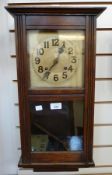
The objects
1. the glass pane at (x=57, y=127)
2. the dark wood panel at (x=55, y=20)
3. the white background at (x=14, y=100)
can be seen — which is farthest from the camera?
the white background at (x=14, y=100)

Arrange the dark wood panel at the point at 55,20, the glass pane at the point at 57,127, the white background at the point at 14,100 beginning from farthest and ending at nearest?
1. the white background at the point at 14,100
2. the glass pane at the point at 57,127
3. the dark wood panel at the point at 55,20

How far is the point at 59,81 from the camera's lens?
952mm

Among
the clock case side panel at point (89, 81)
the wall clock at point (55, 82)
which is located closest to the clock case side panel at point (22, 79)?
the wall clock at point (55, 82)

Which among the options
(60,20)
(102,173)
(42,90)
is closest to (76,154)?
(42,90)

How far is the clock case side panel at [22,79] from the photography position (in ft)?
2.91

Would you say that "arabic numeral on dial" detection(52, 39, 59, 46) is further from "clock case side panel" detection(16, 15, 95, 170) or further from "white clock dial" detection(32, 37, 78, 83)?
"clock case side panel" detection(16, 15, 95, 170)

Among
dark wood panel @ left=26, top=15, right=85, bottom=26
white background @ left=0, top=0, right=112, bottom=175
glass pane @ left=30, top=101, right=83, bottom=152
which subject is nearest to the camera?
dark wood panel @ left=26, top=15, right=85, bottom=26

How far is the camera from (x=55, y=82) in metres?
0.95

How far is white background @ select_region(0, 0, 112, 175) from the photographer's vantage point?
118 centimetres

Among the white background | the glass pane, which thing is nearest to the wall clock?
the glass pane

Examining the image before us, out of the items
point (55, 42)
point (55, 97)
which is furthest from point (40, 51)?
point (55, 97)

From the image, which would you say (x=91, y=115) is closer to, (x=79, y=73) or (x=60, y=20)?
(x=79, y=73)

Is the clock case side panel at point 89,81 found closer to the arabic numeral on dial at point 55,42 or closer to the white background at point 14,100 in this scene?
the arabic numeral on dial at point 55,42

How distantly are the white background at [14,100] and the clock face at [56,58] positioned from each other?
1.02 ft
